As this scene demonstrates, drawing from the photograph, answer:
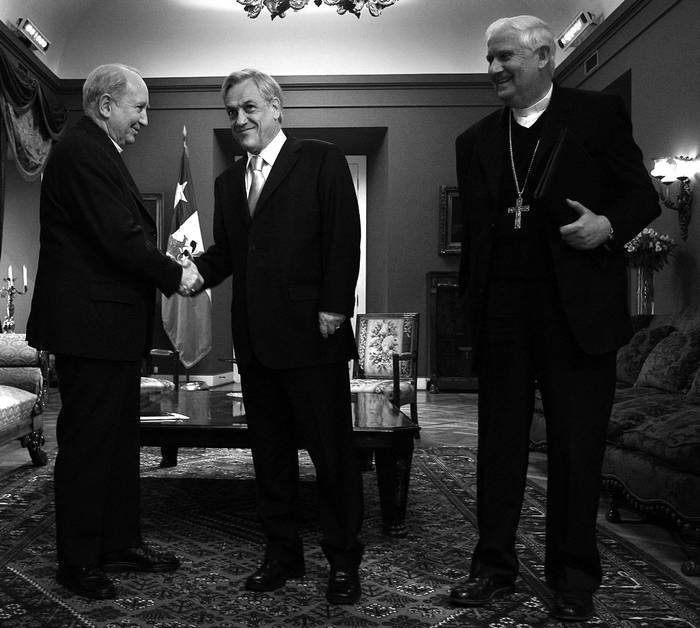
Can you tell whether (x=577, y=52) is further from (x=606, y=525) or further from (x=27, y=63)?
(x=606, y=525)

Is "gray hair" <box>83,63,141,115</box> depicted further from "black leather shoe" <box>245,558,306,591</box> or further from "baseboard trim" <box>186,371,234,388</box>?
"baseboard trim" <box>186,371,234,388</box>

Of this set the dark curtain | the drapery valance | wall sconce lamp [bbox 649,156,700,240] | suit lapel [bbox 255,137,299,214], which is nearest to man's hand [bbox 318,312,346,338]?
suit lapel [bbox 255,137,299,214]

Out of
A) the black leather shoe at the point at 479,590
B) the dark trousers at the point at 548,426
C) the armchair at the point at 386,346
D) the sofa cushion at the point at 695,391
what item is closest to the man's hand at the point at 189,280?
the dark trousers at the point at 548,426

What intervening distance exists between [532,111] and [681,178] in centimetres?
424

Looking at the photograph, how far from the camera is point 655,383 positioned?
4.33 meters

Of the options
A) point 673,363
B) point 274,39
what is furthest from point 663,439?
point 274,39

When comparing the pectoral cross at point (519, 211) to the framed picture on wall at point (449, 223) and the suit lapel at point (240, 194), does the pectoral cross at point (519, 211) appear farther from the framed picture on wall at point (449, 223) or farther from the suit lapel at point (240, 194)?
the framed picture on wall at point (449, 223)

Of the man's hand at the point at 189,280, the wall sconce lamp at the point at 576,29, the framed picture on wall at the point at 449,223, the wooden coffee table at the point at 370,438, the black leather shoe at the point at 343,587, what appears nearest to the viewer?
the black leather shoe at the point at 343,587

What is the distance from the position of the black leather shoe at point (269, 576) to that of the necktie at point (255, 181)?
1037mm

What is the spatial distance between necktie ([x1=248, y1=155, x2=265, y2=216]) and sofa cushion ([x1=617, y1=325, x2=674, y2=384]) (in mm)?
3208

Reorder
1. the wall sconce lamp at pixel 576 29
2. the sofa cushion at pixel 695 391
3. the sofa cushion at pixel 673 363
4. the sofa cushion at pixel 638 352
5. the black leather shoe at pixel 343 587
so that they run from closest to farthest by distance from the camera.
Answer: the black leather shoe at pixel 343 587, the sofa cushion at pixel 695 391, the sofa cushion at pixel 673 363, the sofa cushion at pixel 638 352, the wall sconce lamp at pixel 576 29

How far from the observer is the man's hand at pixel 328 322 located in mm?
2219

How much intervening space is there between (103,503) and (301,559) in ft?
2.02

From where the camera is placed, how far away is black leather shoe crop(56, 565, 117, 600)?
2245mm
